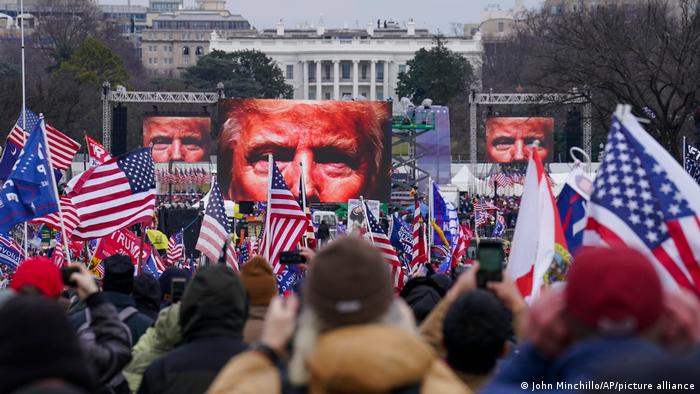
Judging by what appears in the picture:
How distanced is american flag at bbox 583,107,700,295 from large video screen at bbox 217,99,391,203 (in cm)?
4206

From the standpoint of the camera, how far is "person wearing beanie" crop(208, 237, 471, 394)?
11.5 ft

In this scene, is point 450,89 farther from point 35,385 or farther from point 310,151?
point 35,385

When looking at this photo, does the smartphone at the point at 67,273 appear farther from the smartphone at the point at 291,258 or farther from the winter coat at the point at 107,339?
the smartphone at the point at 291,258

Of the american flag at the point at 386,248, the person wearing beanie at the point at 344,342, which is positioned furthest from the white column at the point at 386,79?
the person wearing beanie at the point at 344,342

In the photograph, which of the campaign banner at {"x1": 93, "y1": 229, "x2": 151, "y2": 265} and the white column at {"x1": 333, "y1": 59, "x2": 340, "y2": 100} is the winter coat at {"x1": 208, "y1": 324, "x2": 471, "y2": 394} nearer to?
the campaign banner at {"x1": 93, "y1": 229, "x2": 151, "y2": 265}

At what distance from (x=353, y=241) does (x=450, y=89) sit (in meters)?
97.6

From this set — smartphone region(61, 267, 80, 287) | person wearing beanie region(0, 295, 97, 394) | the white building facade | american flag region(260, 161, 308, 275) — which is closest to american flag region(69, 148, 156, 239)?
american flag region(260, 161, 308, 275)

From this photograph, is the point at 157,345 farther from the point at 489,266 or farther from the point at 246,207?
the point at 246,207

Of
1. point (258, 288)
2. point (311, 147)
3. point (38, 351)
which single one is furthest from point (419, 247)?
point (311, 147)

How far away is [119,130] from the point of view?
5112 centimetres

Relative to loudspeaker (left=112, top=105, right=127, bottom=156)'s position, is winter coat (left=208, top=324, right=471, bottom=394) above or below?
above

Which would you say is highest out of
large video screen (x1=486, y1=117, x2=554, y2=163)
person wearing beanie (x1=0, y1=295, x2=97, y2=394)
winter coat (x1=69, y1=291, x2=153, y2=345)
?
person wearing beanie (x1=0, y1=295, x2=97, y2=394)

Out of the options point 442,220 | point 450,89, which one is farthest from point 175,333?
point 450,89

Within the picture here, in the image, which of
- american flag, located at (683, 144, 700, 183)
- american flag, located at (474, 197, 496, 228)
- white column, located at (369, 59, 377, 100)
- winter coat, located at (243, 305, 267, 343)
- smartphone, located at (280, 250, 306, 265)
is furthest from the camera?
white column, located at (369, 59, 377, 100)
